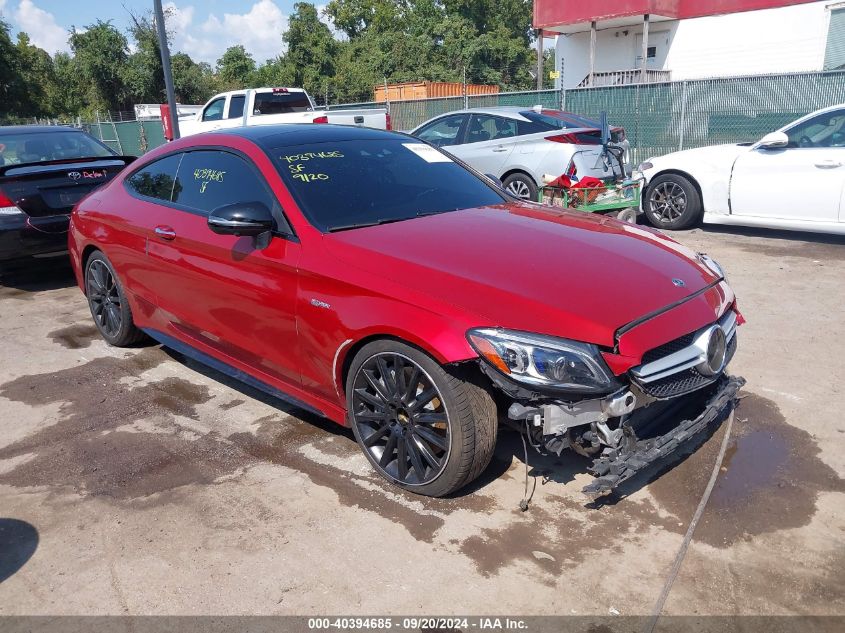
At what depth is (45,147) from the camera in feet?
27.1

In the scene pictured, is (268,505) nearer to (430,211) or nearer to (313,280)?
(313,280)

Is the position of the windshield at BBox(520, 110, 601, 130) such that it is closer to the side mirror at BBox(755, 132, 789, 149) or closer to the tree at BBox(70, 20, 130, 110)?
the side mirror at BBox(755, 132, 789, 149)

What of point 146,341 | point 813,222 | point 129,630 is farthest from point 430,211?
point 813,222

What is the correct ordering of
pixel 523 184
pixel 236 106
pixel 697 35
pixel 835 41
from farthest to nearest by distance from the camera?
pixel 697 35 < pixel 835 41 < pixel 236 106 < pixel 523 184

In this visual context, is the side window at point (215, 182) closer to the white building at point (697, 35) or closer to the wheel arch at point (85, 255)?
the wheel arch at point (85, 255)

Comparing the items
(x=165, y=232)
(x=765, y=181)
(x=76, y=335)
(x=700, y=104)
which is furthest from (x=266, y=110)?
(x=165, y=232)

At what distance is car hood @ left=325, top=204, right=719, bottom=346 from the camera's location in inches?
115

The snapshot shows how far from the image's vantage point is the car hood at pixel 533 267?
9.61ft

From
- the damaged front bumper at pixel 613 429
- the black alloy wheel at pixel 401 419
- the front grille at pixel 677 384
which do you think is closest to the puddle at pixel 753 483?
the damaged front bumper at pixel 613 429

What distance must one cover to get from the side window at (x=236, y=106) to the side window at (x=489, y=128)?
686 cm

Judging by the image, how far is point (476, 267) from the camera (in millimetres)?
3225

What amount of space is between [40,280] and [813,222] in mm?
8772

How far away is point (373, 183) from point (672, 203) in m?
6.36

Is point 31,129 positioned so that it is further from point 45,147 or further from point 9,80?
point 9,80
